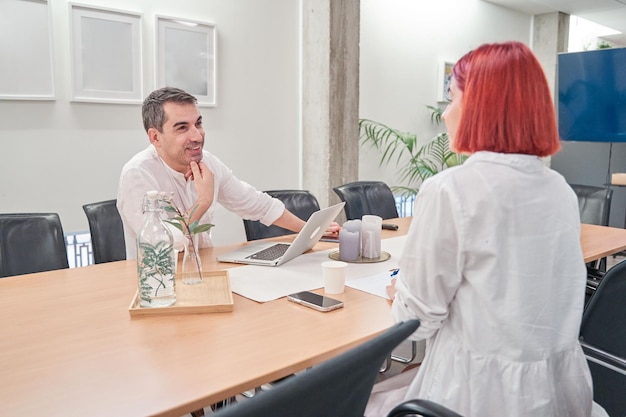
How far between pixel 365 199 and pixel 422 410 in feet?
7.71

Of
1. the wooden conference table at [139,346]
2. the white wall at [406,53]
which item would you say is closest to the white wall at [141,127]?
the white wall at [406,53]

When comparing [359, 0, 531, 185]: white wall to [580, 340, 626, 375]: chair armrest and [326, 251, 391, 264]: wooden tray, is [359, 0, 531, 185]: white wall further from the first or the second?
[580, 340, 626, 375]: chair armrest

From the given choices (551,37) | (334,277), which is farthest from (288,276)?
(551,37)

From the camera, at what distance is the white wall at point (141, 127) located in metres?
3.14

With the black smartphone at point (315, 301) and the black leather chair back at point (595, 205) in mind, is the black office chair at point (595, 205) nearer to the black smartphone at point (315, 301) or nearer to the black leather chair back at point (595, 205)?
the black leather chair back at point (595, 205)

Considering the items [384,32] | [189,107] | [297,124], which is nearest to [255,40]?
[297,124]

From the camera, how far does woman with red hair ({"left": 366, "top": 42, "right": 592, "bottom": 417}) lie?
3.64 feet

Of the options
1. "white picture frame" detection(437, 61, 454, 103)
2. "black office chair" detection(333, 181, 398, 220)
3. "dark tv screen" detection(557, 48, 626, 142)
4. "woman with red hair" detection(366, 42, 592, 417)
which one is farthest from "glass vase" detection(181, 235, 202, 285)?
"white picture frame" detection(437, 61, 454, 103)

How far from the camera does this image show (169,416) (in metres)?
0.97

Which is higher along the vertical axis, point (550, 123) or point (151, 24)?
point (151, 24)

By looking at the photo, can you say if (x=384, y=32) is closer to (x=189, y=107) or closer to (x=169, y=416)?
(x=189, y=107)

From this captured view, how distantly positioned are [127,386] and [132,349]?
0.19 meters

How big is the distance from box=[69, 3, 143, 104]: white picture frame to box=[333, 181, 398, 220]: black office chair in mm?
1532

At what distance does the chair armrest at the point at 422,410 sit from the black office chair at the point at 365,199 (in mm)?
2169
